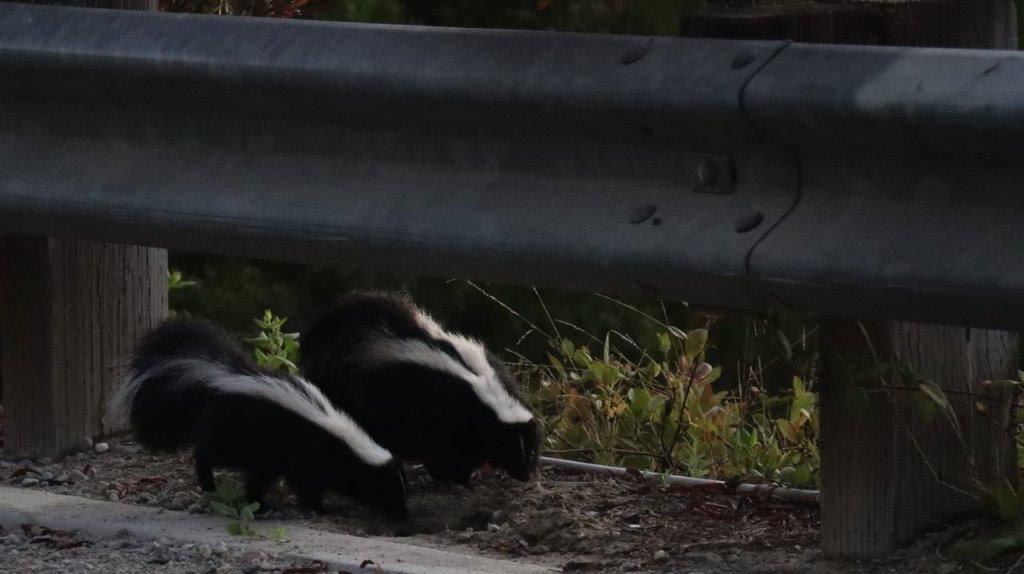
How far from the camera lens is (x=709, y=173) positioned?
3.12 metres

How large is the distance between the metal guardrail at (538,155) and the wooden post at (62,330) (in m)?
0.49

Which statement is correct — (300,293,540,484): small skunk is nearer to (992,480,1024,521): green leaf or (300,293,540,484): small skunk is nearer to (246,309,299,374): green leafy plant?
→ (246,309,299,374): green leafy plant

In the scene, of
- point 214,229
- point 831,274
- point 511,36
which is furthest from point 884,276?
point 214,229

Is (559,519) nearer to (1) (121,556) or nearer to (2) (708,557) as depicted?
(2) (708,557)

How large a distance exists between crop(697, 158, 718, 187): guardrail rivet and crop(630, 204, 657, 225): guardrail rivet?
12 centimetres

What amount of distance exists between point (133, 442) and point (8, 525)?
37.7 inches

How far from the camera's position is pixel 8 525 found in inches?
161

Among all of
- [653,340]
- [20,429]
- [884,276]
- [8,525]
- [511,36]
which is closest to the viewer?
[884,276]

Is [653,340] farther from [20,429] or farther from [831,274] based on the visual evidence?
[831,274]

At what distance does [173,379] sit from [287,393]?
351 mm

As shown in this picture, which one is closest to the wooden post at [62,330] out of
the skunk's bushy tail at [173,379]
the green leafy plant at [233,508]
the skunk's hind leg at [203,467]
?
the skunk's bushy tail at [173,379]

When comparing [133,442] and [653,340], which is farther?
[653,340]

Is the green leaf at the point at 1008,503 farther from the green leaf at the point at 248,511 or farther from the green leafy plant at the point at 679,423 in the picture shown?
the green leaf at the point at 248,511

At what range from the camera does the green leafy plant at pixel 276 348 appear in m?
5.84
